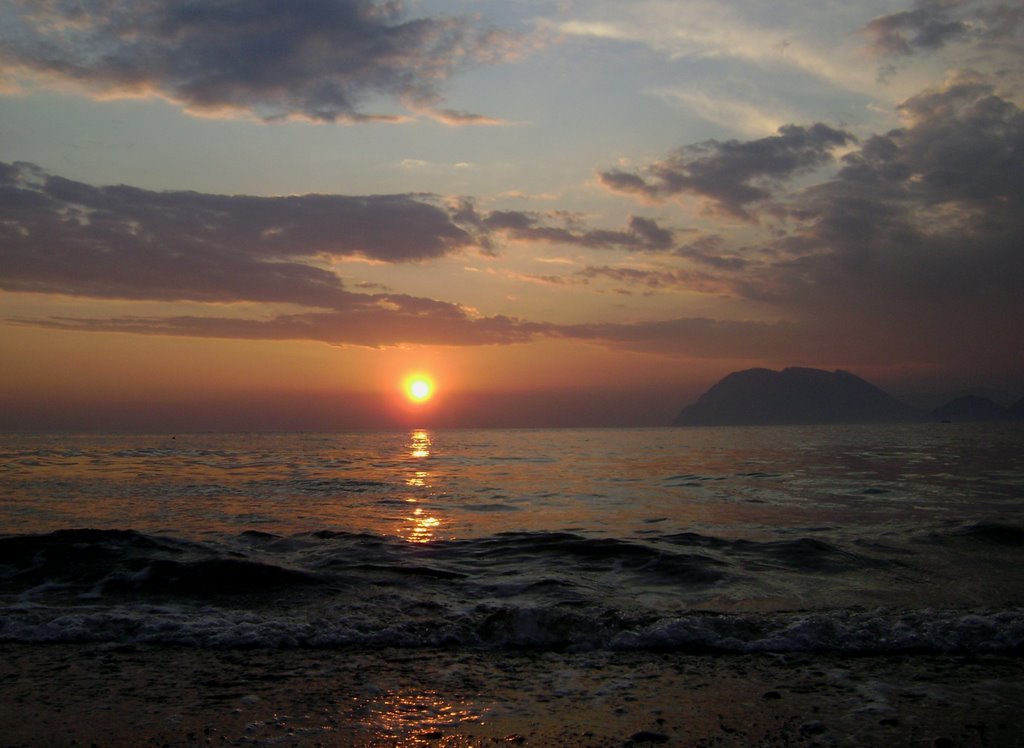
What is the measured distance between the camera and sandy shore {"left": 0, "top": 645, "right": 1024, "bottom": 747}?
5883 mm

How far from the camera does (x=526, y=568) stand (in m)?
14.1

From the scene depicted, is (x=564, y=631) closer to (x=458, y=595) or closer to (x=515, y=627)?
(x=515, y=627)

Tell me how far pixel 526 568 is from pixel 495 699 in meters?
7.36

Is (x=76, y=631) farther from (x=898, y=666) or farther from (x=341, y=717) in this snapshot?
(x=898, y=666)

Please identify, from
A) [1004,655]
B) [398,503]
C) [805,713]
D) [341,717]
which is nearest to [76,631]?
[341,717]

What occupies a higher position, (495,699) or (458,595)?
(495,699)

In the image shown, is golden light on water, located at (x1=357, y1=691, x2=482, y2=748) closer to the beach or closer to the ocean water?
the beach

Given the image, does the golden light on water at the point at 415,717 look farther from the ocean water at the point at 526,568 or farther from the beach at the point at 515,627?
the ocean water at the point at 526,568

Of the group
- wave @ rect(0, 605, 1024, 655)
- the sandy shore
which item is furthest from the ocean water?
the sandy shore

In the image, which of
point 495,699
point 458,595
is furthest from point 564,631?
point 458,595

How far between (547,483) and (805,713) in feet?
92.0

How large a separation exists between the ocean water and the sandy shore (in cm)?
77

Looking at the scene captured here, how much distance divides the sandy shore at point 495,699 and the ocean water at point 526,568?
773 mm

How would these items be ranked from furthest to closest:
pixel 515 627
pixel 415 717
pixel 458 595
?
pixel 458 595 < pixel 515 627 < pixel 415 717
